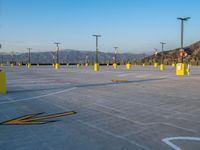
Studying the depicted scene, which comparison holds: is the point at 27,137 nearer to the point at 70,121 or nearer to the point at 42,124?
the point at 42,124

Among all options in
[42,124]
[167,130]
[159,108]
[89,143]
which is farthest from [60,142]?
[159,108]

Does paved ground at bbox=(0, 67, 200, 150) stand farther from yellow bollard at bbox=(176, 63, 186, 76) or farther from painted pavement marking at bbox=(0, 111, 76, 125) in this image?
yellow bollard at bbox=(176, 63, 186, 76)

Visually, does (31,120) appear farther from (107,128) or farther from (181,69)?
(181,69)

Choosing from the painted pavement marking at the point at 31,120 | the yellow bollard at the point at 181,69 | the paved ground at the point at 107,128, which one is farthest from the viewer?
the yellow bollard at the point at 181,69

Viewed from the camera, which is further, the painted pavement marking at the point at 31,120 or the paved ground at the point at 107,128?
the painted pavement marking at the point at 31,120

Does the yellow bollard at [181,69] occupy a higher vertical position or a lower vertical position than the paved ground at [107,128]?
higher

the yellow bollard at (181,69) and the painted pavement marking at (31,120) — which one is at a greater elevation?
the yellow bollard at (181,69)

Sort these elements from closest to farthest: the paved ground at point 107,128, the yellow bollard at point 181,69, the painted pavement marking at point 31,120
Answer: the paved ground at point 107,128 < the painted pavement marking at point 31,120 < the yellow bollard at point 181,69

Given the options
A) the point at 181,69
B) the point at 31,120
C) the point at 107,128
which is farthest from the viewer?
the point at 181,69

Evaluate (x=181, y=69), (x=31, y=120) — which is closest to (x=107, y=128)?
(x=31, y=120)

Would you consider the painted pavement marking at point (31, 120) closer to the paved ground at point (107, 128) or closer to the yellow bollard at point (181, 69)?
the paved ground at point (107, 128)

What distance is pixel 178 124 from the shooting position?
6.25 m

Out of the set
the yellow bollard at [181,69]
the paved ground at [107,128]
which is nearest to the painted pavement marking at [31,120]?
the paved ground at [107,128]

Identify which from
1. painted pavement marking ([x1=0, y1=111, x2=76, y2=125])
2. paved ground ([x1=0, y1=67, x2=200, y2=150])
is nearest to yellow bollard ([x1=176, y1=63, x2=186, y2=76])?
paved ground ([x1=0, y1=67, x2=200, y2=150])
